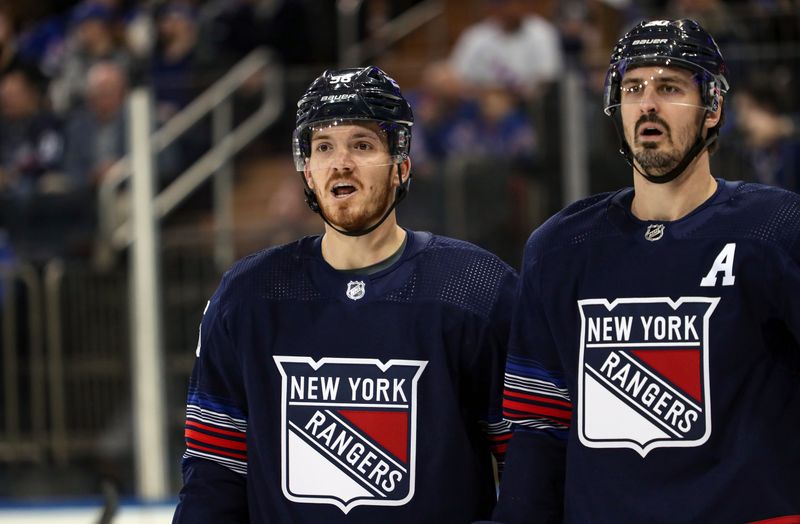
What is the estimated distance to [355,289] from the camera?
2.68 metres

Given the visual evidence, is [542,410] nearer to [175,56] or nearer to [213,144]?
[213,144]

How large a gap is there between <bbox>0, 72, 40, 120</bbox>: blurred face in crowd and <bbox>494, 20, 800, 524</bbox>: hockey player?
4.94 meters

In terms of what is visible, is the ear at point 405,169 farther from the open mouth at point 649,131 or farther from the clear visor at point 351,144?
the open mouth at point 649,131

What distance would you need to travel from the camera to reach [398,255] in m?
2.71

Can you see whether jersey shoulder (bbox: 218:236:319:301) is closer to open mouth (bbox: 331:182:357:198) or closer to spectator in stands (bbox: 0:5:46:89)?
open mouth (bbox: 331:182:357:198)

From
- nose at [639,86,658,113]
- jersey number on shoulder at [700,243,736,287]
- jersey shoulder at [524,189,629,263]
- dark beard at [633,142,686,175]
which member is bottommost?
jersey number on shoulder at [700,243,736,287]

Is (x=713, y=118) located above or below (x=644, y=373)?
above

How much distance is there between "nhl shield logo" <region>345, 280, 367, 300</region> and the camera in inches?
105

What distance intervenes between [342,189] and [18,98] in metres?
4.87

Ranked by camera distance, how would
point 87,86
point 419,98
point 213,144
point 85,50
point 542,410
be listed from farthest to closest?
point 85,50, point 87,86, point 213,144, point 419,98, point 542,410

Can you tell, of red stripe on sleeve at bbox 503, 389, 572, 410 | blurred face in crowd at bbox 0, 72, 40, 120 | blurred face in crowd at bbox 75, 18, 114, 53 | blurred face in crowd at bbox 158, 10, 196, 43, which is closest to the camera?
red stripe on sleeve at bbox 503, 389, 572, 410

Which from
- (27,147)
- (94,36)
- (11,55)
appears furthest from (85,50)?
(27,147)

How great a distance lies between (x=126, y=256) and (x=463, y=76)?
1641mm

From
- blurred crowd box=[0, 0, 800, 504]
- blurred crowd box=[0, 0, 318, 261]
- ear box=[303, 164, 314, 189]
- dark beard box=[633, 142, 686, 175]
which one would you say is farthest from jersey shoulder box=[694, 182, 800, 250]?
blurred crowd box=[0, 0, 318, 261]
